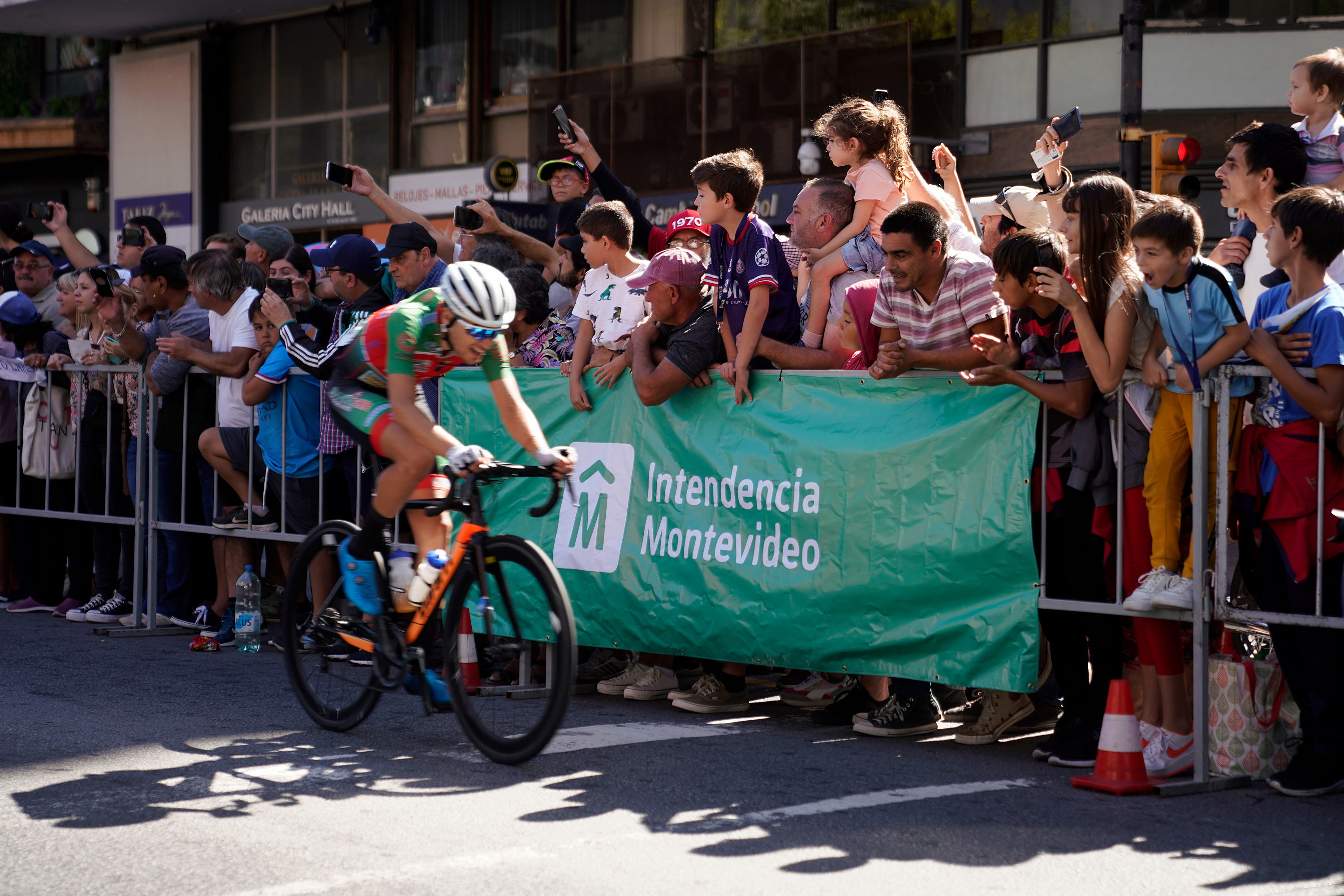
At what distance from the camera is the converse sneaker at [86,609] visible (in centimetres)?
1044

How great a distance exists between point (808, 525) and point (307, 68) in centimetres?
2183

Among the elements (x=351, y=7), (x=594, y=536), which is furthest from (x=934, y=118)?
(x=594, y=536)

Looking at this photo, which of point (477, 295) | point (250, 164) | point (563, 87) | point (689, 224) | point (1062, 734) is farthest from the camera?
point (250, 164)

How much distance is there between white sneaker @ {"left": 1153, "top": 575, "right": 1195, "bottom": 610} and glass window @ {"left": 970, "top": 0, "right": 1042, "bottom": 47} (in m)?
14.3

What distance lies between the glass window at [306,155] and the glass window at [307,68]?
29 cm

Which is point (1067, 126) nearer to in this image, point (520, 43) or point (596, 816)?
point (596, 816)

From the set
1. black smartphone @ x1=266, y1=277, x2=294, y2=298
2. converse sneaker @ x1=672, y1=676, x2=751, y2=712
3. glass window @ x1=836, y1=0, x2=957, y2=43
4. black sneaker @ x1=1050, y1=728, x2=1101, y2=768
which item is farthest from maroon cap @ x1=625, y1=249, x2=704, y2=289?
glass window @ x1=836, y1=0, x2=957, y2=43

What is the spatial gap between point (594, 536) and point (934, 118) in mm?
13249

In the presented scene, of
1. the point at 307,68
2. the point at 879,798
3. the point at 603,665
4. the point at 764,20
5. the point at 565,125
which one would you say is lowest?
the point at 879,798

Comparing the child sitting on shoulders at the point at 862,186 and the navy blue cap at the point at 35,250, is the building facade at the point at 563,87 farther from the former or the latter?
the child sitting on shoulders at the point at 862,186

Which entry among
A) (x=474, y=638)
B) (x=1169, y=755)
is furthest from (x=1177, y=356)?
(x=474, y=638)

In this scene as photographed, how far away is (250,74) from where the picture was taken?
2728 centimetres

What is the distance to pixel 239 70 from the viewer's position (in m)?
27.5

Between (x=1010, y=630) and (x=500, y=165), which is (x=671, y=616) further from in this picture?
(x=500, y=165)
